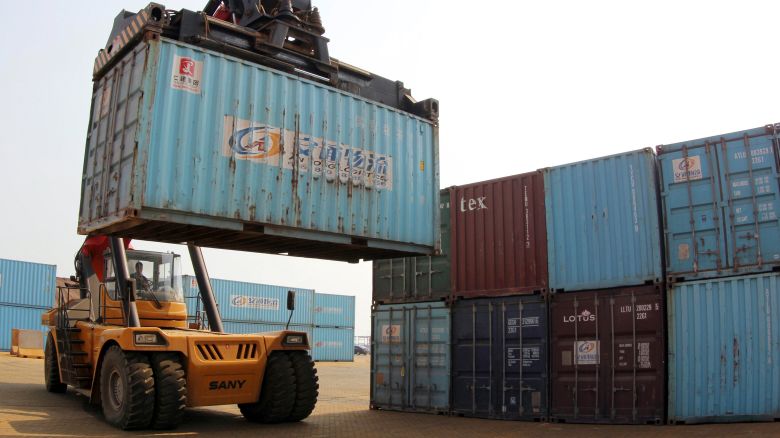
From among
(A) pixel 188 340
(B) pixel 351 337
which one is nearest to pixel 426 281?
(A) pixel 188 340

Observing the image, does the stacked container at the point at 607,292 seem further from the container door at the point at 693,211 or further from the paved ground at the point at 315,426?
the paved ground at the point at 315,426

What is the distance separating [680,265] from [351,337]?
124 ft

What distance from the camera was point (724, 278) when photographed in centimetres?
1030

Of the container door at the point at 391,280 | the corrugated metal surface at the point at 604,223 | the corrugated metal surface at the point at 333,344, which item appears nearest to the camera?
the corrugated metal surface at the point at 604,223

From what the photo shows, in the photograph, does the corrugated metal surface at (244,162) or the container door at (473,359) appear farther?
the container door at (473,359)

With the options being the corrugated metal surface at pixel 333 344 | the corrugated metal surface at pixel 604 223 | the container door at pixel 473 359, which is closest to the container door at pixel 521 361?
the container door at pixel 473 359

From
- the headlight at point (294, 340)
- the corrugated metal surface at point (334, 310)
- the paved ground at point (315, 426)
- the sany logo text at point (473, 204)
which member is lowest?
the paved ground at point (315, 426)

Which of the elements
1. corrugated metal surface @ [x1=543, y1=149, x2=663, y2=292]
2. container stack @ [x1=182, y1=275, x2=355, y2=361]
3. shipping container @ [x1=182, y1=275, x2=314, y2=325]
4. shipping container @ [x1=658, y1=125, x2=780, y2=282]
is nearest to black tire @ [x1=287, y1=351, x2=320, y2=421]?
corrugated metal surface @ [x1=543, y1=149, x2=663, y2=292]

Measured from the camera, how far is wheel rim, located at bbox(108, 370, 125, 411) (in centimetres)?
958

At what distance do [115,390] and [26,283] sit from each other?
28.3m

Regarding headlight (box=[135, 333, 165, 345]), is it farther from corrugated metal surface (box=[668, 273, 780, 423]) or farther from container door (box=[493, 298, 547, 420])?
corrugated metal surface (box=[668, 273, 780, 423])

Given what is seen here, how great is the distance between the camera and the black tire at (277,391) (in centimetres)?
1035

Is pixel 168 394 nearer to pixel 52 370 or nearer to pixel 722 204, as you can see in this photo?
pixel 52 370

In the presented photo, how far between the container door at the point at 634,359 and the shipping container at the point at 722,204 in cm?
84
